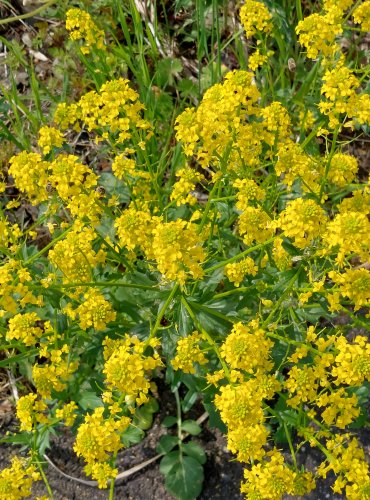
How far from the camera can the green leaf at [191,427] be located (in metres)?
3.71

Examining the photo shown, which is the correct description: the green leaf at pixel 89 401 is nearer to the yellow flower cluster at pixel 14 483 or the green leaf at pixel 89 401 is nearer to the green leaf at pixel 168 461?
the yellow flower cluster at pixel 14 483

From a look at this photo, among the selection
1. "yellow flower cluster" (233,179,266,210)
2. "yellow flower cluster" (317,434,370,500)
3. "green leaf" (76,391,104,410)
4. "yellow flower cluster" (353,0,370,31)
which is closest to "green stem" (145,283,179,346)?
"yellow flower cluster" (233,179,266,210)

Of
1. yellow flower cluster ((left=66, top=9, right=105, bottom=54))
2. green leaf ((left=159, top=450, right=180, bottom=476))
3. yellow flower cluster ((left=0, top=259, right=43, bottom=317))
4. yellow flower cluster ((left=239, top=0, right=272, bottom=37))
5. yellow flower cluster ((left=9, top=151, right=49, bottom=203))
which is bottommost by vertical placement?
green leaf ((left=159, top=450, right=180, bottom=476))

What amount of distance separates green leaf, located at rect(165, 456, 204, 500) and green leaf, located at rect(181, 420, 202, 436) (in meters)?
0.15

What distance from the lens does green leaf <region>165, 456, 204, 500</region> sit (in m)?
3.61

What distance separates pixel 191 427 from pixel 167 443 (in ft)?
0.55

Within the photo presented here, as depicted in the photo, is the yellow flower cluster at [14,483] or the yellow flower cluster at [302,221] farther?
the yellow flower cluster at [14,483]

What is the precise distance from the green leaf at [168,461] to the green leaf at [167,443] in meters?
0.03

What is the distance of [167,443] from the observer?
3.71 meters

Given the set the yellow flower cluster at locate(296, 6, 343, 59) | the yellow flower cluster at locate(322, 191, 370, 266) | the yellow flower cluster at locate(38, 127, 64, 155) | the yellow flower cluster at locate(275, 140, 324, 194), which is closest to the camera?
the yellow flower cluster at locate(322, 191, 370, 266)

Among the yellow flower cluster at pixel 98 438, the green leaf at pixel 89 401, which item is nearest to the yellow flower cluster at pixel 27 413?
the green leaf at pixel 89 401

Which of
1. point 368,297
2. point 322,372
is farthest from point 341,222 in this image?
point 322,372

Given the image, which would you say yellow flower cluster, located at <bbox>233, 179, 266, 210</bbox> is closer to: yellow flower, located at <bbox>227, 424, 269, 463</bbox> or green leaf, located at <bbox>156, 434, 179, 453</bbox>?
yellow flower, located at <bbox>227, 424, 269, 463</bbox>

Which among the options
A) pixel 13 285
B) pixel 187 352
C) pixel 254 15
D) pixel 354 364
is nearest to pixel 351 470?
pixel 354 364
